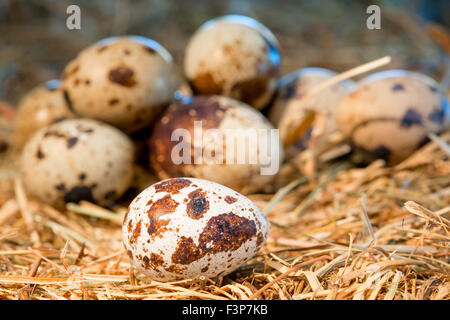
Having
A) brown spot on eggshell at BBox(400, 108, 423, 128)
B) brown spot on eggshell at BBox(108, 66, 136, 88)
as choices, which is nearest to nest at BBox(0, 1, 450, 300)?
brown spot on eggshell at BBox(400, 108, 423, 128)

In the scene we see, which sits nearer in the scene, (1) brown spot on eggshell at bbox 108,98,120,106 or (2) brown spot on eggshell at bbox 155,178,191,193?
(2) brown spot on eggshell at bbox 155,178,191,193

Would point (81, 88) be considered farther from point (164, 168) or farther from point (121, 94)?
point (164, 168)

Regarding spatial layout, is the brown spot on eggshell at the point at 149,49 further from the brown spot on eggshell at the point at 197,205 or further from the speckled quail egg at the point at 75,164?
the brown spot on eggshell at the point at 197,205

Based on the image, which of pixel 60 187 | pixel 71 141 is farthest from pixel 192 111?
pixel 60 187

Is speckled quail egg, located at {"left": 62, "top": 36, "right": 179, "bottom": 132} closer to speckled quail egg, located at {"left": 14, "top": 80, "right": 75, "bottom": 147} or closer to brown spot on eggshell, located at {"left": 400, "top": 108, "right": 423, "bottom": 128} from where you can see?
speckled quail egg, located at {"left": 14, "top": 80, "right": 75, "bottom": 147}

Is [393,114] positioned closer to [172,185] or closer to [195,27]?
[172,185]
